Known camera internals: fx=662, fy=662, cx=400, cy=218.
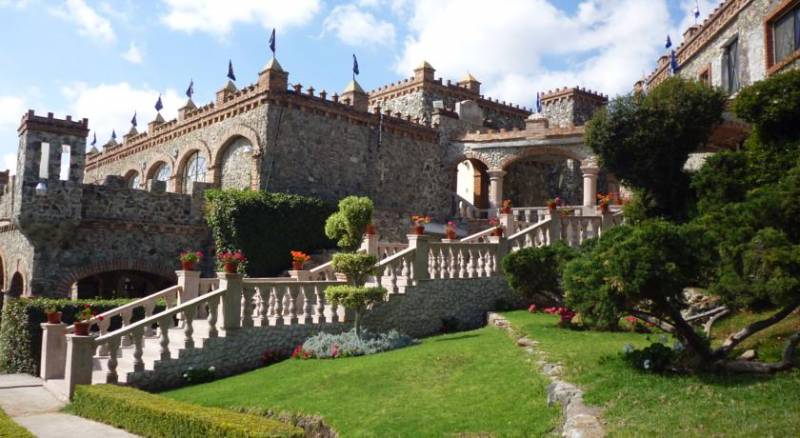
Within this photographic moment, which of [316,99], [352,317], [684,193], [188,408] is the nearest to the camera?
[188,408]

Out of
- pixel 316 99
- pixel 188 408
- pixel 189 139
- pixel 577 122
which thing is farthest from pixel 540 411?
pixel 577 122

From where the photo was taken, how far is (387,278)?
1697 centimetres

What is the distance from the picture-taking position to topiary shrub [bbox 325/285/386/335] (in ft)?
48.0

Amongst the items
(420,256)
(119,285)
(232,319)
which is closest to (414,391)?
(232,319)

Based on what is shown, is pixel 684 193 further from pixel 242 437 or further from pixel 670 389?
pixel 242 437

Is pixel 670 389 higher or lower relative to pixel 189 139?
lower

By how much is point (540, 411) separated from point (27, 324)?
13390 mm

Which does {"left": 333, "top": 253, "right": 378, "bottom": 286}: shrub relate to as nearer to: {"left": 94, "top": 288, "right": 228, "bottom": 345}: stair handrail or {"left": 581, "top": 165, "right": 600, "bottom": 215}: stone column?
{"left": 94, "top": 288, "right": 228, "bottom": 345}: stair handrail

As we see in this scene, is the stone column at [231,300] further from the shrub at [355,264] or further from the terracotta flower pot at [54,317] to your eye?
the terracotta flower pot at [54,317]

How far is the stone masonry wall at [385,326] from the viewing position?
529 inches

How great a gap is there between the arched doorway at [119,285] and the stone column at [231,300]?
45.0ft

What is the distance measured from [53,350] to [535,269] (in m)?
10.7

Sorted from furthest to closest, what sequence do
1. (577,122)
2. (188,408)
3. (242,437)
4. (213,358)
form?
(577,122), (213,358), (188,408), (242,437)

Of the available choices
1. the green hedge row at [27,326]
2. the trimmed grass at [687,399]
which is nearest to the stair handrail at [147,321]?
the green hedge row at [27,326]
